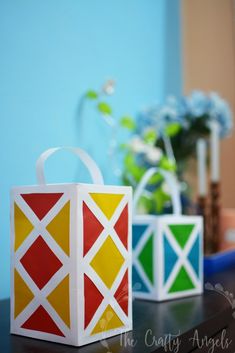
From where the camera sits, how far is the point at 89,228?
0.62 m

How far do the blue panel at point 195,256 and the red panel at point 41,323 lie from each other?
38cm

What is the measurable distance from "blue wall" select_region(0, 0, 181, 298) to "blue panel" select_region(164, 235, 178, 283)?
262 millimetres

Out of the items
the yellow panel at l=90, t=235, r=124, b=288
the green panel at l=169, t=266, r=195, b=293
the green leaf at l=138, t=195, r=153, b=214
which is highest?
the green leaf at l=138, t=195, r=153, b=214

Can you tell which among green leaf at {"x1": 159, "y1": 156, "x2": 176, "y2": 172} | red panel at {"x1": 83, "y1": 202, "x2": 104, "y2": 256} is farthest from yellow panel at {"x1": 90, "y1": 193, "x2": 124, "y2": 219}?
green leaf at {"x1": 159, "y1": 156, "x2": 176, "y2": 172}

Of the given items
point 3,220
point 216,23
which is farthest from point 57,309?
point 216,23

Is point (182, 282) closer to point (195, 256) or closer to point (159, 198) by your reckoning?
point (195, 256)

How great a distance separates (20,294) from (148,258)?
0.30m

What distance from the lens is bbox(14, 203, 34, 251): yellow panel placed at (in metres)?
0.66

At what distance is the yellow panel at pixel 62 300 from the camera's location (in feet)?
1.98

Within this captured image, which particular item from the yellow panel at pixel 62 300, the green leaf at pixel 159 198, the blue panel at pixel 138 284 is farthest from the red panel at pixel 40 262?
the green leaf at pixel 159 198

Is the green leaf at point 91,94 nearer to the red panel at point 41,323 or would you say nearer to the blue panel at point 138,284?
the blue panel at point 138,284

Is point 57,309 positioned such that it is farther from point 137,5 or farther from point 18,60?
point 137,5

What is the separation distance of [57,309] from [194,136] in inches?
35.2

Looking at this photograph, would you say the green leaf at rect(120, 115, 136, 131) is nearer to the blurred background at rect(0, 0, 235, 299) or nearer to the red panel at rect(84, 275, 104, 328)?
the blurred background at rect(0, 0, 235, 299)
